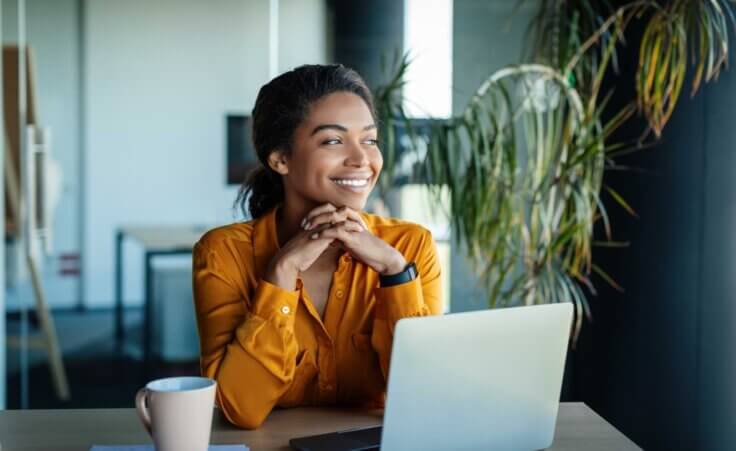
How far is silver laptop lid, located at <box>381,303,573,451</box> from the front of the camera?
3.87 feet

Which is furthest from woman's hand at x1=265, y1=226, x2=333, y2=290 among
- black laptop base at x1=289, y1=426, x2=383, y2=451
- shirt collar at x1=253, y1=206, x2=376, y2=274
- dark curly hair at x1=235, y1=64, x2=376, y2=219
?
black laptop base at x1=289, y1=426, x2=383, y2=451

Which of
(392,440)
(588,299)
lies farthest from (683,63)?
(392,440)

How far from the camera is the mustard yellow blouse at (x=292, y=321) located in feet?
5.42

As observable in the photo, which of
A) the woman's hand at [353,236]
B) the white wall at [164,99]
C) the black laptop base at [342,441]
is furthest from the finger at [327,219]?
the white wall at [164,99]

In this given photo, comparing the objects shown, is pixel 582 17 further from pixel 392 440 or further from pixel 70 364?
pixel 392 440

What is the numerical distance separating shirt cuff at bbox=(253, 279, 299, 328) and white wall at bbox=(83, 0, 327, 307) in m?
2.17

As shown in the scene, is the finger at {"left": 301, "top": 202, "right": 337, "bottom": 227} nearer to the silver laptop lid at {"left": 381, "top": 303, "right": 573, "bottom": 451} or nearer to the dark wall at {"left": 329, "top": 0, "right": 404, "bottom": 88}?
the silver laptop lid at {"left": 381, "top": 303, "right": 573, "bottom": 451}

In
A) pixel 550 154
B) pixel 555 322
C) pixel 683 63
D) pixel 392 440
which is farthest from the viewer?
pixel 550 154

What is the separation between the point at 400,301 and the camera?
1.77 meters

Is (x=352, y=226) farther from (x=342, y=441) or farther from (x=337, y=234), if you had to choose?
(x=342, y=441)

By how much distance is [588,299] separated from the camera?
3.91 m

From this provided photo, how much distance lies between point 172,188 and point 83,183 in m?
0.35

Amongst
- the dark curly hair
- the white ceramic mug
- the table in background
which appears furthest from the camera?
the table in background

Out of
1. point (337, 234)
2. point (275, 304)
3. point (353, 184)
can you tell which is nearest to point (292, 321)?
point (275, 304)
